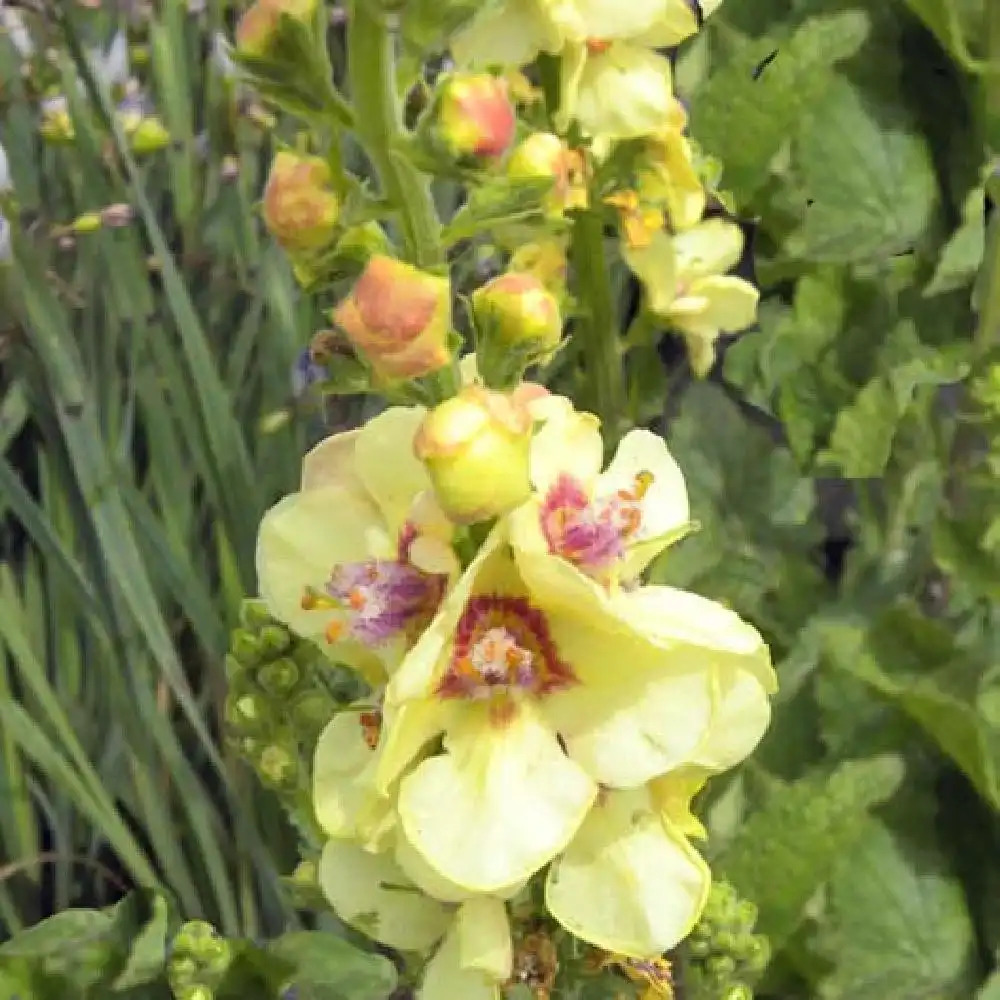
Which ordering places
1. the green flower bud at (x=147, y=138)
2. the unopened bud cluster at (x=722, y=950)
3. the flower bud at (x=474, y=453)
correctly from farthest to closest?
the green flower bud at (x=147, y=138)
the unopened bud cluster at (x=722, y=950)
the flower bud at (x=474, y=453)

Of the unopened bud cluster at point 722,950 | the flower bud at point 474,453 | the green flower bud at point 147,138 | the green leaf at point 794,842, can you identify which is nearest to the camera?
the flower bud at point 474,453

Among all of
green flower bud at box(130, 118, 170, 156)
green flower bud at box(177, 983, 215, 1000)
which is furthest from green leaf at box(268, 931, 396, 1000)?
green flower bud at box(130, 118, 170, 156)

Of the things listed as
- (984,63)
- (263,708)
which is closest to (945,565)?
(984,63)

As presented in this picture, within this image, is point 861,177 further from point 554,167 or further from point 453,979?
point 453,979

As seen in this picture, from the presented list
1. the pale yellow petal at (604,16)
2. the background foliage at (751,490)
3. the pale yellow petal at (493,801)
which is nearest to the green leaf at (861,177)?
the background foliage at (751,490)

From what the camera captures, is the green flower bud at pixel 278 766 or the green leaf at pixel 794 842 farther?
the green leaf at pixel 794 842

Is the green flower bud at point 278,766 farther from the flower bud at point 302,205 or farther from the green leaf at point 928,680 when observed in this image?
the green leaf at point 928,680
